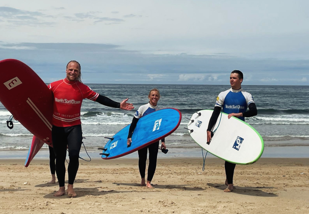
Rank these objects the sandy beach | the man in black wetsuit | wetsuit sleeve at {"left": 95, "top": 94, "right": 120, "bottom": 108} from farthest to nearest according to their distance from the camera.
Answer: the man in black wetsuit
wetsuit sleeve at {"left": 95, "top": 94, "right": 120, "bottom": 108}
the sandy beach

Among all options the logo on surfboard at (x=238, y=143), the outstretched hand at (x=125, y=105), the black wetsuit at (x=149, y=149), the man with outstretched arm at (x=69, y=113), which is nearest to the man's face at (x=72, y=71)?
the man with outstretched arm at (x=69, y=113)

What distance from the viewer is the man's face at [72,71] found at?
4.22 meters

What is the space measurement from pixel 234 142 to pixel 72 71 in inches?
94.5

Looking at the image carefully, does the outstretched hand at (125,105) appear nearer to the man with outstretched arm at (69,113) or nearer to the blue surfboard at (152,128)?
the man with outstretched arm at (69,113)

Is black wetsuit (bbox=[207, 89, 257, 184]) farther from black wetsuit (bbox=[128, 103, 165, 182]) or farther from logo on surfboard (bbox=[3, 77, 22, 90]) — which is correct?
logo on surfboard (bbox=[3, 77, 22, 90])

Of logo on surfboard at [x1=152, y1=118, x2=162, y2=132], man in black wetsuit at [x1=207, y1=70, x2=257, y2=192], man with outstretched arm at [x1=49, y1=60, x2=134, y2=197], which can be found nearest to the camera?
man with outstretched arm at [x1=49, y1=60, x2=134, y2=197]

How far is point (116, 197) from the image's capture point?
4.24 meters

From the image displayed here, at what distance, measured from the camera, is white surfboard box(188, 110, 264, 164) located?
14.7 feet

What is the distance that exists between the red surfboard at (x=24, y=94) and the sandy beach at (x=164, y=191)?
3.51 feet

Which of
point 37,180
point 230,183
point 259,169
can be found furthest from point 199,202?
point 259,169

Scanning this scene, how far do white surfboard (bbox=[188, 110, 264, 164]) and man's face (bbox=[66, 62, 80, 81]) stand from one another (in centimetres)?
213

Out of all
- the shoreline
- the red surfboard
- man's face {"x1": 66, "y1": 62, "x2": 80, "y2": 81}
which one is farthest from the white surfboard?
the shoreline

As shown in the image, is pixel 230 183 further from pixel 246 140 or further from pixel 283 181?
pixel 283 181

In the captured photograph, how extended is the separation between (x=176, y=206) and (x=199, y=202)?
351mm
